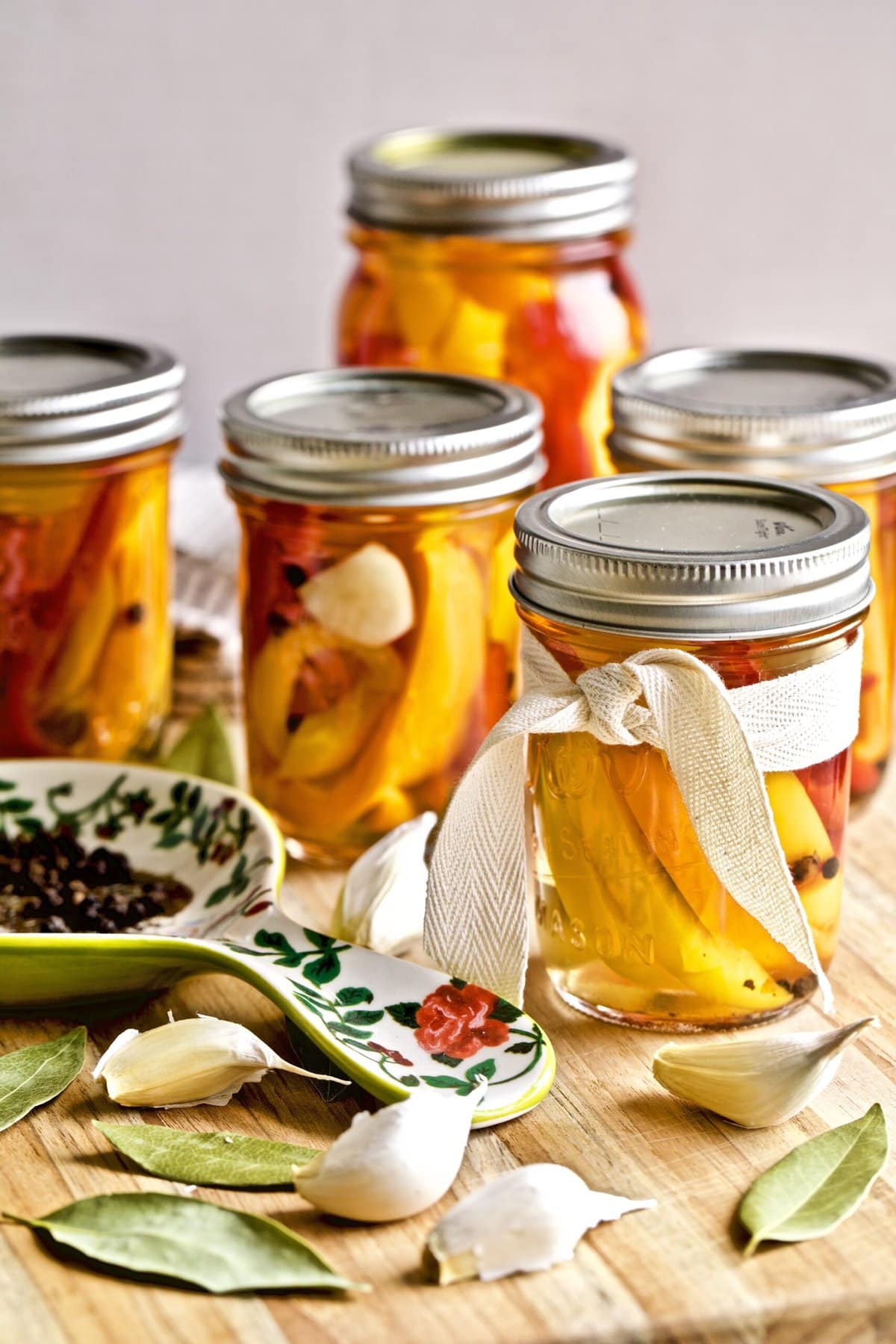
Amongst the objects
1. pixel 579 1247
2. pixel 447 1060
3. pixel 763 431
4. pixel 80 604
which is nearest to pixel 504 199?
pixel 763 431

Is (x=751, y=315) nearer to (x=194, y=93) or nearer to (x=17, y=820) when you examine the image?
(x=194, y=93)

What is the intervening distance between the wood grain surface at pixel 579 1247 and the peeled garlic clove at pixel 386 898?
7 centimetres

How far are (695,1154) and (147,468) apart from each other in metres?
0.57

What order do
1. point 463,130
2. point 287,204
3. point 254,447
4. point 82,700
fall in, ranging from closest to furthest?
1. point 254,447
2. point 82,700
3. point 463,130
4. point 287,204

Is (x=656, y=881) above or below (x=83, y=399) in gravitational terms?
below

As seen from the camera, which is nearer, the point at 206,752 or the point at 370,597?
the point at 370,597

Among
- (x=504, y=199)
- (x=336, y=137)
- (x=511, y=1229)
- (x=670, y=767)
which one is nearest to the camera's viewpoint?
(x=511, y=1229)

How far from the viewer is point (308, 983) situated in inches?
31.9

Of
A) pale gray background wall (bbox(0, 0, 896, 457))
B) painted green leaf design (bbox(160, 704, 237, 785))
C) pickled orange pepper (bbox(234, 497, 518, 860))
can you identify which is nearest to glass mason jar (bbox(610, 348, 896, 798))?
pickled orange pepper (bbox(234, 497, 518, 860))

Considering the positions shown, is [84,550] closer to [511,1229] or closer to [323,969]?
[323,969]

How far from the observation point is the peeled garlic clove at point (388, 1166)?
2.18 feet

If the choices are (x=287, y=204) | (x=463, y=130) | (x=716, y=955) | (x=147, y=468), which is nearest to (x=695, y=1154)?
(x=716, y=955)

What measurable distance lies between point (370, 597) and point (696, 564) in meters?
0.25

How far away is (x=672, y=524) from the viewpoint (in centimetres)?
83
